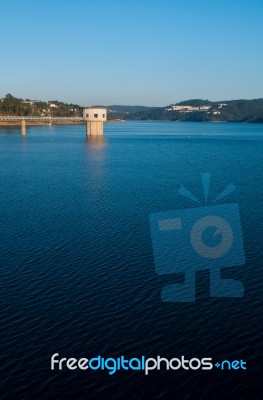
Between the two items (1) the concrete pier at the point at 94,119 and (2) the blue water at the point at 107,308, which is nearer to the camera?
(2) the blue water at the point at 107,308

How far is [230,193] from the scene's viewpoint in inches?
2032

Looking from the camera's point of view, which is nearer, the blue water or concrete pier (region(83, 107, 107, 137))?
the blue water

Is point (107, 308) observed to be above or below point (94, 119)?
below

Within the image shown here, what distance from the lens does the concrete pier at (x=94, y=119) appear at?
152m

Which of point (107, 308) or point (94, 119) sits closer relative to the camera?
point (107, 308)

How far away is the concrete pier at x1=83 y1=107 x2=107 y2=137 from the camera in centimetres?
15175

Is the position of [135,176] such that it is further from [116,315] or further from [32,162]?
[116,315]

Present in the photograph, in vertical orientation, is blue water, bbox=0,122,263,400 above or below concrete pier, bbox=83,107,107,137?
below

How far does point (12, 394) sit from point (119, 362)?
14.0 ft

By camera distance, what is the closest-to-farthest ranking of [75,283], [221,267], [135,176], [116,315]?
1. [116,315]
2. [75,283]
3. [221,267]
4. [135,176]

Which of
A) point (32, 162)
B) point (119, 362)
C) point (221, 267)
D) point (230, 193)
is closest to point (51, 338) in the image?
point (119, 362)

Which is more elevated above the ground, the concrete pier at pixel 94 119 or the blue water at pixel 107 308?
the concrete pier at pixel 94 119

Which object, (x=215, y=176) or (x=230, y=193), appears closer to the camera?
(x=230, y=193)

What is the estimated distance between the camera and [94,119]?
15275 centimetres
